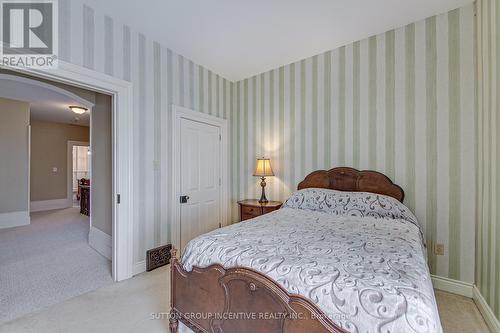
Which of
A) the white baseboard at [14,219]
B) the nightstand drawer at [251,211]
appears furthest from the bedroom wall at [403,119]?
the white baseboard at [14,219]

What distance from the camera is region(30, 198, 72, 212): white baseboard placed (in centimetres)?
640

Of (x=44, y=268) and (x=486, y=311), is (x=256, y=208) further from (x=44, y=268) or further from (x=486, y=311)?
(x=44, y=268)

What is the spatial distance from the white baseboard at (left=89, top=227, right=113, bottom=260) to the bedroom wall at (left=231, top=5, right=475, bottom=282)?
243 centimetres

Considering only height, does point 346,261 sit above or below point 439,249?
above

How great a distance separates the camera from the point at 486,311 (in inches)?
74.8

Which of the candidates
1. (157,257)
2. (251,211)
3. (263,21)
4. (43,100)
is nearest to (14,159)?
(43,100)

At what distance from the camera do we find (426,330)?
0.86 m

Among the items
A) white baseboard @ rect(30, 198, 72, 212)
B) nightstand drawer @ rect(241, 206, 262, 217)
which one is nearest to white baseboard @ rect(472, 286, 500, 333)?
nightstand drawer @ rect(241, 206, 262, 217)

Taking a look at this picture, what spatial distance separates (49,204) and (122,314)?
260 inches

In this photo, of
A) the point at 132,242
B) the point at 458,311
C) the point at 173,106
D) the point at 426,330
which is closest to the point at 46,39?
the point at 173,106

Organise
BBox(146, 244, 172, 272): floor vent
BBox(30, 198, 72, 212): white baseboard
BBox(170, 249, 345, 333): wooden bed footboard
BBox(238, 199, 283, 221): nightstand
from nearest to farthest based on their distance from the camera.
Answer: BBox(170, 249, 345, 333): wooden bed footboard → BBox(146, 244, 172, 272): floor vent → BBox(238, 199, 283, 221): nightstand → BBox(30, 198, 72, 212): white baseboard

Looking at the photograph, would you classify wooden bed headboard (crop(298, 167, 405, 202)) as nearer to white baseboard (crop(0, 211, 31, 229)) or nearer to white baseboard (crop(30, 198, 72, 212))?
white baseboard (crop(0, 211, 31, 229))

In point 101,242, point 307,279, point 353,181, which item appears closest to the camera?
point 307,279

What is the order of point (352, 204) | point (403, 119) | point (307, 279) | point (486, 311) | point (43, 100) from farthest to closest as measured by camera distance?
point (43, 100) < point (403, 119) < point (352, 204) < point (486, 311) < point (307, 279)
